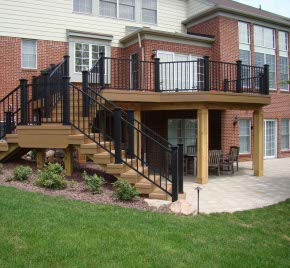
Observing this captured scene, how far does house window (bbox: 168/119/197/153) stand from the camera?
15812 millimetres

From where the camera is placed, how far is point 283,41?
18719 millimetres

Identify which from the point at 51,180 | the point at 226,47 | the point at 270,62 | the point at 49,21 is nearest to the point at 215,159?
the point at 226,47

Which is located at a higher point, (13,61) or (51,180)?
(13,61)

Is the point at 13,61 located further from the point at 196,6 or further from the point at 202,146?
the point at 196,6

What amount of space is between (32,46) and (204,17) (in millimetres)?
7783

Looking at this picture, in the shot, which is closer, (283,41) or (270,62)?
(270,62)

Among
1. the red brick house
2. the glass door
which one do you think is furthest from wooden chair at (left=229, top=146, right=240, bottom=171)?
the glass door

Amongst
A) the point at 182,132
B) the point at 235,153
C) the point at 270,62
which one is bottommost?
the point at 235,153

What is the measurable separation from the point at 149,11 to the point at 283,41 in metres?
7.24

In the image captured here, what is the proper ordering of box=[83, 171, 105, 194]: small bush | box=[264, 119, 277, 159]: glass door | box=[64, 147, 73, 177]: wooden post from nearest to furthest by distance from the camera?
box=[83, 171, 105, 194]: small bush < box=[64, 147, 73, 177]: wooden post < box=[264, 119, 277, 159]: glass door

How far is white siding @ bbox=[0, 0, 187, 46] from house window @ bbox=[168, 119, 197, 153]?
4.44 m

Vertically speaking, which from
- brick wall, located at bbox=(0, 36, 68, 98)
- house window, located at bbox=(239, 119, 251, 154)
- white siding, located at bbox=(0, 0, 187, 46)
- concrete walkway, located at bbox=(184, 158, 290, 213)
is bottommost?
concrete walkway, located at bbox=(184, 158, 290, 213)

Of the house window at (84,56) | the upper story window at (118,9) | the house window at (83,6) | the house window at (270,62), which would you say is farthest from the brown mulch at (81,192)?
the house window at (270,62)

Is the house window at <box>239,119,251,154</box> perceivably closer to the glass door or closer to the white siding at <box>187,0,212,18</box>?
the glass door
